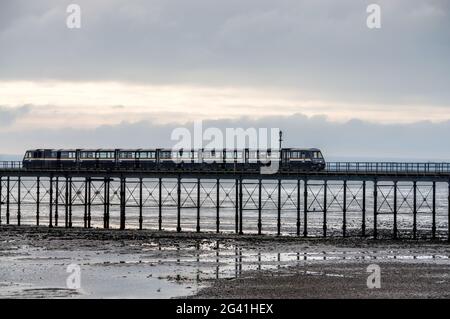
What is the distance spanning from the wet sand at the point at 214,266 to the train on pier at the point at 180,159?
13356 mm

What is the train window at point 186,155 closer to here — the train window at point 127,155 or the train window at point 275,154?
the train window at point 127,155

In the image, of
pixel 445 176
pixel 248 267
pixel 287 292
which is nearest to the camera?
pixel 287 292

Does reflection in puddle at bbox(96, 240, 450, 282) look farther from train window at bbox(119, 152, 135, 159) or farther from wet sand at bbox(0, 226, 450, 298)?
train window at bbox(119, 152, 135, 159)

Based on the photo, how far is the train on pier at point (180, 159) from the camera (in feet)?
278

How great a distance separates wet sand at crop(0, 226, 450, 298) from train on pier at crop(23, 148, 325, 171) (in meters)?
13.4

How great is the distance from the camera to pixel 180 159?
88.6 m

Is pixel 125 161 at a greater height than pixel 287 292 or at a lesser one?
greater

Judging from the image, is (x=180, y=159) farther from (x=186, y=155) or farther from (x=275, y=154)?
(x=275, y=154)

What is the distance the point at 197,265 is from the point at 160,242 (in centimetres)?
1337

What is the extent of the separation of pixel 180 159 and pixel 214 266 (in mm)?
36551

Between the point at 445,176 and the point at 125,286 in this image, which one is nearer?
the point at 125,286

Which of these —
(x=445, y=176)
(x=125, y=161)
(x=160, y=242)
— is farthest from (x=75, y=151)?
(x=445, y=176)
